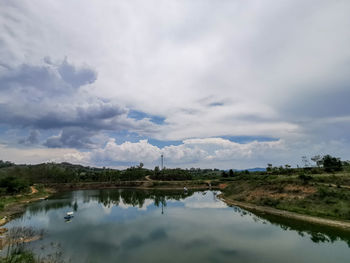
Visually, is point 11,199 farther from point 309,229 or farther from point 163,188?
point 309,229

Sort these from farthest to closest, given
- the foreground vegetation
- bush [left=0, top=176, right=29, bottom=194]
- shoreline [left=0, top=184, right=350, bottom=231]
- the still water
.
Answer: bush [left=0, top=176, right=29, bottom=194] → the foreground vegetation → shoreline [left=0, top=184, right=350, bottom=231] → the still water

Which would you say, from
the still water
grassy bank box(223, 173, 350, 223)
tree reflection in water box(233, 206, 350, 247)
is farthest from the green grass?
grassy bank box(223, 173, 350, 223)

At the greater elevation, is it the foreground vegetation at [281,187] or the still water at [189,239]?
the foreground vegetation at [281,187]

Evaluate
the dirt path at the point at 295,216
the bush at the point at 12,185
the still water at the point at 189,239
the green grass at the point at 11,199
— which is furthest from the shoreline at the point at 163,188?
the bush at the point at 12,185

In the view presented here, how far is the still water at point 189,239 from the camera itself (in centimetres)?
2208

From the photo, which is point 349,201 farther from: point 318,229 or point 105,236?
point 105,236

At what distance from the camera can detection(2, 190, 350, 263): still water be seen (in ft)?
72.4

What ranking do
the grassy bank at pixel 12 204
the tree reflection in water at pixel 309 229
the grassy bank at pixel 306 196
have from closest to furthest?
1. the tree reflection in water at pixel 309 229
2. the grassy bank at pixel 306 196
3. the grassy bank at pixel 12 204

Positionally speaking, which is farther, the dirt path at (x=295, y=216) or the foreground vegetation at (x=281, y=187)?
the foreground vegetation at (x=281, y=187)

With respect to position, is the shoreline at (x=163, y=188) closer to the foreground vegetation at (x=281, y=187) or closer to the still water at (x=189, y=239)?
the foreground vegetation at (x=281, y=187)

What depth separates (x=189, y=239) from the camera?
90.8ft

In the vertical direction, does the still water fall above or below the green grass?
below

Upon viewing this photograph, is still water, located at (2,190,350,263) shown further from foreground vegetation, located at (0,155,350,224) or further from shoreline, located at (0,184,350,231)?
foreground vegetation, located at (0,155,350,224)

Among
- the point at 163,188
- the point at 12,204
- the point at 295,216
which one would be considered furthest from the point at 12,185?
the point at 295,216
